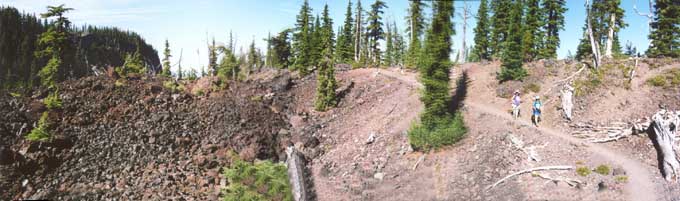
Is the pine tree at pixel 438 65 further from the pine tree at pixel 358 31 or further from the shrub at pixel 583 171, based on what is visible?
the pine tree at pixel 358 31

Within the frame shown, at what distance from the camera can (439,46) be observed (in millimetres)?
23734

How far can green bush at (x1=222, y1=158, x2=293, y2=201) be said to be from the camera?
880 inches

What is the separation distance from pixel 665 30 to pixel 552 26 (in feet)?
34.6

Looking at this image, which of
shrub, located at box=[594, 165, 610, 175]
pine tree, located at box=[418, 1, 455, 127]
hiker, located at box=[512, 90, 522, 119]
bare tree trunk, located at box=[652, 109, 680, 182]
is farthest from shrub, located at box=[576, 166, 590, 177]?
hiker, located at box=[512, 90, 522, 119]

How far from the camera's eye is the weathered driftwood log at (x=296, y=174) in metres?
22.6

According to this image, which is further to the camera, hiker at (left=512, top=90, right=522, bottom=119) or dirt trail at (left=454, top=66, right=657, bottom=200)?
hiker at (left=512, top=90, right=522, bottom=119)

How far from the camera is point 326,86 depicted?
129 feet

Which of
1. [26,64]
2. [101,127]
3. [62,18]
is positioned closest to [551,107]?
[101,127]

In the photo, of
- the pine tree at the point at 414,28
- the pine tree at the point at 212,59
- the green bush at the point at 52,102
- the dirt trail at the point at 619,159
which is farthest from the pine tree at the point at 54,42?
the dirt trail at the point at 619,159

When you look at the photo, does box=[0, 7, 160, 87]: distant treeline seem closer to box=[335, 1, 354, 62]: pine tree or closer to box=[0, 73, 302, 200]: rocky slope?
box=[0, 73, 302, 200]: rocky slope

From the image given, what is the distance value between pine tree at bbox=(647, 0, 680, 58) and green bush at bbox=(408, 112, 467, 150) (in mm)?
27537

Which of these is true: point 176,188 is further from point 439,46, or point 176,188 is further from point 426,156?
point 439,46

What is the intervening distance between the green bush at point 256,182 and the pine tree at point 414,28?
53.0ft

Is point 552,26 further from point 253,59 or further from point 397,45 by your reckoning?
point 253,59
